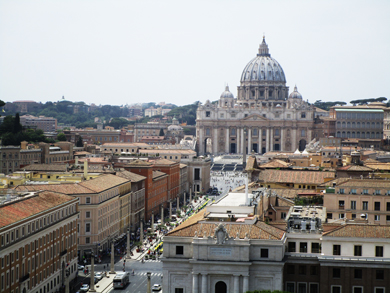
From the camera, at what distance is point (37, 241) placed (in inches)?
1615

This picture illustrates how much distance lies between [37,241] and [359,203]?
1444 cm

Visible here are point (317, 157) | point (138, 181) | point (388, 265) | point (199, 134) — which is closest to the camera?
point (388, 265)

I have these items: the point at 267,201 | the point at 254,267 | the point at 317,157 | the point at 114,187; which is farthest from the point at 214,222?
the point at 317,157

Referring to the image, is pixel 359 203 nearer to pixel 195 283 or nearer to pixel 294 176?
pixel 195 283

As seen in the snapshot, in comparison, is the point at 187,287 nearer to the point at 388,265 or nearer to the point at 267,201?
the point at 388,265

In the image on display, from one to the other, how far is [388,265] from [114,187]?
31415 mm

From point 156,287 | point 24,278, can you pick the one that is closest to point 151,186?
point 156,287

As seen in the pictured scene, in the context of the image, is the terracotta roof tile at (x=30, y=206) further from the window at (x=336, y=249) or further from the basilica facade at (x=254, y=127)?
the basilica facade at (x=254, y=127)

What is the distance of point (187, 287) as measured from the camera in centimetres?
3172

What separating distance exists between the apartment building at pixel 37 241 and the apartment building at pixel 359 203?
511 inches

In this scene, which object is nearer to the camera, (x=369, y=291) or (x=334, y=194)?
(x=369, y=291)

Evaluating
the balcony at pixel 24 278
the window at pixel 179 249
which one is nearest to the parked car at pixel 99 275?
the balcony at pixel 24 278

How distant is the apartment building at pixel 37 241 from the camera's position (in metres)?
37.3

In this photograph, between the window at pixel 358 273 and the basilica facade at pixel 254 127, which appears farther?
the basilica facade at pixel 254 127
